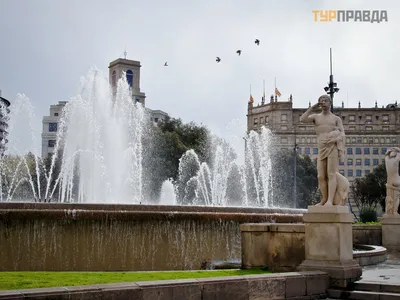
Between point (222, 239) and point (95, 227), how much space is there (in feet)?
11.6

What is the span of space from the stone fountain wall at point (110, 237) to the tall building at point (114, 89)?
75.6 meters

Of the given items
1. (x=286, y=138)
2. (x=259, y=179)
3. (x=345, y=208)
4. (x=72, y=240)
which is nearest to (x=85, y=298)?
(x=345, y=208)

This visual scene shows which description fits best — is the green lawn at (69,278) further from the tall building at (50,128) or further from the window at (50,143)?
the window at (50,143)

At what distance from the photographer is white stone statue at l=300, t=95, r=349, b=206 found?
10.6 metres

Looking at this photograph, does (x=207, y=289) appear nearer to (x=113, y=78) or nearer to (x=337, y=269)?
(x=337, y=269)

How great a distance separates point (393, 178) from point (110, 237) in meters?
11.8

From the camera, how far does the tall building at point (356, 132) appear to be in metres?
115

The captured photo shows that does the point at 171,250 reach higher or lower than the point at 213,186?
lower

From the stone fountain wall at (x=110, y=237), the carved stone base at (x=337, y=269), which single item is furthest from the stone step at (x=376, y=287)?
the stone fountain wall at (x=110, y=237)

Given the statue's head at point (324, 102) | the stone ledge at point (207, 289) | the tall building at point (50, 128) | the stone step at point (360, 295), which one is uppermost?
the tall building at point (50, 128)

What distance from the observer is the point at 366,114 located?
116 metres

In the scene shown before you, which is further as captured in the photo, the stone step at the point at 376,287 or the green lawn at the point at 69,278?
the stone step at the point at 376,287

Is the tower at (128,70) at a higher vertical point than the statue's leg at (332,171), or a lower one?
higher

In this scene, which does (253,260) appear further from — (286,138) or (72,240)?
(286,138)
